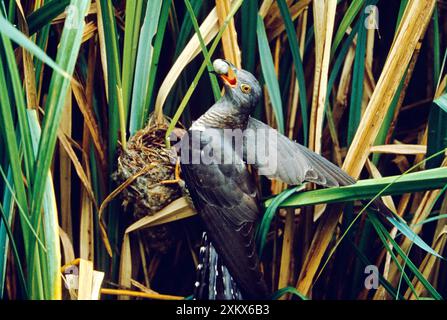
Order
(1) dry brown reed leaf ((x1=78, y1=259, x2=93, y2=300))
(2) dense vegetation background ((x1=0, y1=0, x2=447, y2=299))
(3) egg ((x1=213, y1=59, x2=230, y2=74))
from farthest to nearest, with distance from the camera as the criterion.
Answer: (3) egg ((x1=213, y1=59, x2=230, y2=74)) → (2) dense vegetation background ((x1=0, y1=0, x2=447, y2=299)) → (1) dry brown reed leaf ((x1=78, y1=259, x2=93, y2=300))

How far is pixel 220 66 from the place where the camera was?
1649 millimetres

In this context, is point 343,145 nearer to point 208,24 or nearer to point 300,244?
point 300,244

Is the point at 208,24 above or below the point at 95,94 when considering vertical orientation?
above

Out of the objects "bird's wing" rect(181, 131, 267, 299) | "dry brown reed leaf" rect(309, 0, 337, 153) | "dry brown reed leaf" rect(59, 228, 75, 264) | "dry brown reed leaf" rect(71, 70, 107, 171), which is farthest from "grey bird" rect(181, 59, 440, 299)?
"dry brown reed leaf" rect(59, 228, 75, 264)

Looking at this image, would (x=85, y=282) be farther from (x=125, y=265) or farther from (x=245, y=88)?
(x=245, y=88)

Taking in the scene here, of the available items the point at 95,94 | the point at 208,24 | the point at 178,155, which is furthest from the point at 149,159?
the point at 208,24

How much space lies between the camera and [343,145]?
6.34 feet

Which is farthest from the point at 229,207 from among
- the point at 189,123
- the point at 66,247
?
the point at 66,247

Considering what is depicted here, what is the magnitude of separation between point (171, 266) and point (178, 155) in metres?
0.34

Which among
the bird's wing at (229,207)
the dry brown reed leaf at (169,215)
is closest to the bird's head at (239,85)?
the bird's wing at (229,207)

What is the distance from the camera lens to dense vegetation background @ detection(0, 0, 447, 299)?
1.54 metres

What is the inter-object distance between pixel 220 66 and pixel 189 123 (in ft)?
0.87

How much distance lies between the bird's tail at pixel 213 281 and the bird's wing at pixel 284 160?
272 mm

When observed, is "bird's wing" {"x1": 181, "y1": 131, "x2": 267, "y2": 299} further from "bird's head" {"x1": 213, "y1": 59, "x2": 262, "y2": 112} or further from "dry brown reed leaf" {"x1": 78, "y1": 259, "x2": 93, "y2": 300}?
"dry brown reed leaf" {"x1": 78, "y1": 259, "x2": 93, "y2": 300}
